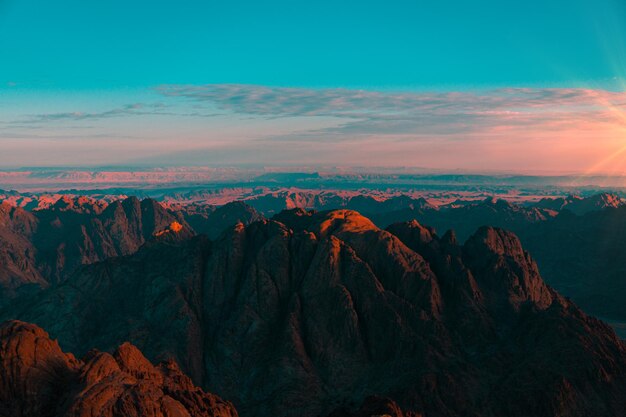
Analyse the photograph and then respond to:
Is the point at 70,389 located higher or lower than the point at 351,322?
higher

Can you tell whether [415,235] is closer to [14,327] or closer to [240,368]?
[240,368]

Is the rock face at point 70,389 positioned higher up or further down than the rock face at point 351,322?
higher up

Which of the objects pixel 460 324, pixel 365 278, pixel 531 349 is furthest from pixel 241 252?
pixel 531 349

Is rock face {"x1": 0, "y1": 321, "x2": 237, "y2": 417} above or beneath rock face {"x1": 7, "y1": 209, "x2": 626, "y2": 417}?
above

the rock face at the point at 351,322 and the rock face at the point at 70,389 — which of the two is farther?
the rock face at the point at 351,322

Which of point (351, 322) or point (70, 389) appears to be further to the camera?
point (351, 322)
